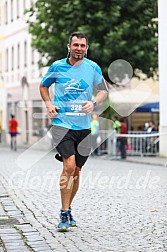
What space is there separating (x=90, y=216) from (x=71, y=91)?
5.79 feet

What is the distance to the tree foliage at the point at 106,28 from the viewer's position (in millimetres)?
28484

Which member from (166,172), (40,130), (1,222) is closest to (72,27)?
(166,172)

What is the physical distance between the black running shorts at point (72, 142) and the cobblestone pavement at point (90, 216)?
0.74 metres

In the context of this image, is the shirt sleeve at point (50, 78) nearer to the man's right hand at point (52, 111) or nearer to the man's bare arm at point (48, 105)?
the man's bare arm at point (48, 105)

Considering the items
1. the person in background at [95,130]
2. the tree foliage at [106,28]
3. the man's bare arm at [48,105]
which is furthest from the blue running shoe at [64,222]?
the tree foliage at [106,28]

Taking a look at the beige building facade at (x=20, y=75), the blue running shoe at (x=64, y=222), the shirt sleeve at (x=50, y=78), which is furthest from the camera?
the beige building facade at (x=20, y=75)

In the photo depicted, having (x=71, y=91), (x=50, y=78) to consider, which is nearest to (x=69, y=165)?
(x=71, y=91)

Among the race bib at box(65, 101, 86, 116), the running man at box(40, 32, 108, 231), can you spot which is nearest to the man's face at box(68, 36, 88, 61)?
the running man at box(40, 32, 108, 231)

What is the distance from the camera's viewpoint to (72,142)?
7.70m

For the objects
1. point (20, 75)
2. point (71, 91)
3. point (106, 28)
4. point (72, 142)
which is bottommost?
point (72, 142)

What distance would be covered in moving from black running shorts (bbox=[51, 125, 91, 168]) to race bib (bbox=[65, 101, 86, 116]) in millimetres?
175

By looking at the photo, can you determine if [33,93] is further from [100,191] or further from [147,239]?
[147,239]

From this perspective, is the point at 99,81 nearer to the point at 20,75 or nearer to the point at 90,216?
the point at 90,216

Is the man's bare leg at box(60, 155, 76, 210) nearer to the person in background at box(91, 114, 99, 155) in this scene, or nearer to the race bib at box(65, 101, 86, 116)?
the race bib at box(65, 101, 86, 116)
